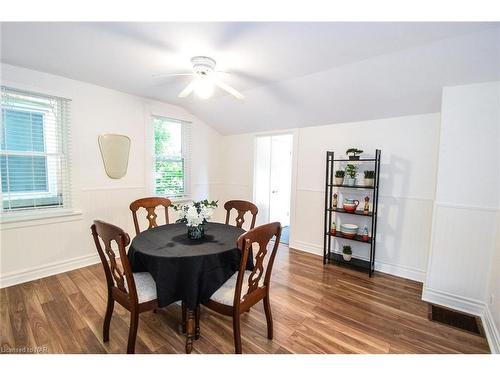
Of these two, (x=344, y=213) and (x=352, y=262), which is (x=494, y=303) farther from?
(x=344, y=213)

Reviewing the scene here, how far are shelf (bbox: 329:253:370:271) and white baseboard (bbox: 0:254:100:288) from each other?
130 inches

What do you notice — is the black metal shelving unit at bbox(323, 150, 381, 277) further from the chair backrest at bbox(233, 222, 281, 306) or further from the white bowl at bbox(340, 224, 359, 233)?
the chair backrest at bbox(233, 222, 281, 306)

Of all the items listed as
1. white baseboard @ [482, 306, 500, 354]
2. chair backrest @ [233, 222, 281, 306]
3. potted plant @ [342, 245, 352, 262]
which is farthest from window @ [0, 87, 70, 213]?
white baseboard @ [482, 306, 500, 354]

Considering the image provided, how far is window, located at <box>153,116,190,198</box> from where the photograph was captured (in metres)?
3.82

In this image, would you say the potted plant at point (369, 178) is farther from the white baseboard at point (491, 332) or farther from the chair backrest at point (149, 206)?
the chair backrest at point (149, 206)

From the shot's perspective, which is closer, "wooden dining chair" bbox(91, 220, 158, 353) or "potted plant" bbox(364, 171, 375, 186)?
"wooden dining chair" bbox(91, 220, 158, 353)

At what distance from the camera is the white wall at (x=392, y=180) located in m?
2.68

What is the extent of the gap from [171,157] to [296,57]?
2.66 meters

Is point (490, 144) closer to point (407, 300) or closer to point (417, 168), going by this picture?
point (417, 168)

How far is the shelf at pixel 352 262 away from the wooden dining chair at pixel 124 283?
2.44 metres

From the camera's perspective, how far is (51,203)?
2.82 m

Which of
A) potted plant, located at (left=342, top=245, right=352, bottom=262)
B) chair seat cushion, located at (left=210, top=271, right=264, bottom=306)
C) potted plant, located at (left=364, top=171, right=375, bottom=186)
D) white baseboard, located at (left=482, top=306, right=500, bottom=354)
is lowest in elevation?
white baseboard, located at (left=482, top=306, right=500, bottom=354)

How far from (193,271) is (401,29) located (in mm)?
2288
